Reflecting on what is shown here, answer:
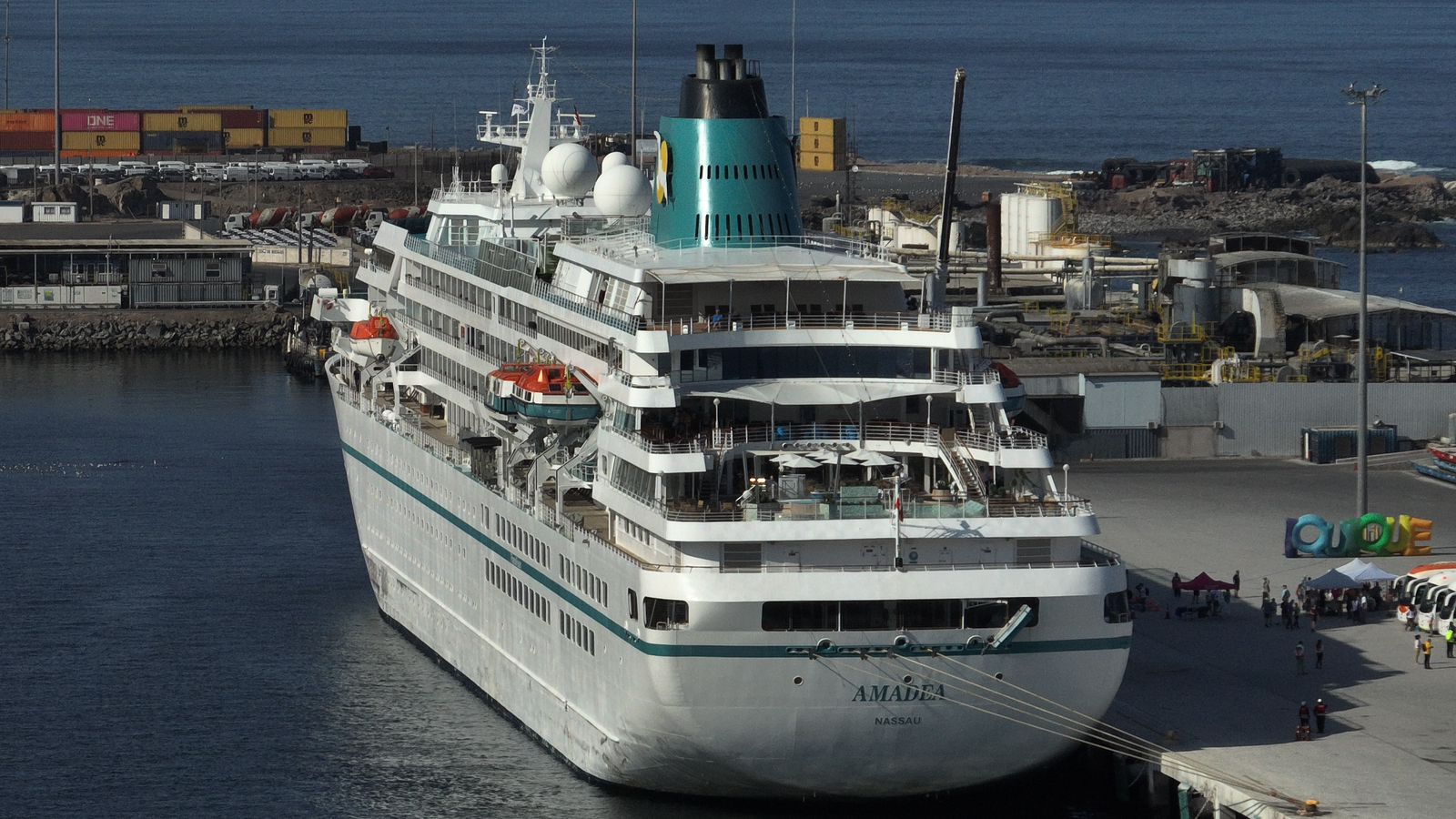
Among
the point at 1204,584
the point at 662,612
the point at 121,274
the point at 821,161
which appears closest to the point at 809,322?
the point at 662,612

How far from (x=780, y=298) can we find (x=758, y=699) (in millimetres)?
9159

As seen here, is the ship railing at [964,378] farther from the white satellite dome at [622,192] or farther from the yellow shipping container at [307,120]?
the yellow shipping container at [307,120]

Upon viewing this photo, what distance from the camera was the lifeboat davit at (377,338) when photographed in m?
64.2

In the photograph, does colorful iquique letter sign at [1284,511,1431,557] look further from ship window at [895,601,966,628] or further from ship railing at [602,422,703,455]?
ship railing at [602,422,703,455]

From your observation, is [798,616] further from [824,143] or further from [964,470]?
[824,143]

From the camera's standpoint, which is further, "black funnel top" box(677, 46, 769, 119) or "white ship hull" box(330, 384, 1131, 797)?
"black funnel top" box(677, 46, 769, 119)

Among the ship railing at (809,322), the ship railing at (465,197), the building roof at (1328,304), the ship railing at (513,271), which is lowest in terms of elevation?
the building roof at (1328,304)

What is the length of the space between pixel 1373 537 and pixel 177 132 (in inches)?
5634

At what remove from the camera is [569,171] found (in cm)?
6162

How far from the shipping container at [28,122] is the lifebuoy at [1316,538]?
466 ft

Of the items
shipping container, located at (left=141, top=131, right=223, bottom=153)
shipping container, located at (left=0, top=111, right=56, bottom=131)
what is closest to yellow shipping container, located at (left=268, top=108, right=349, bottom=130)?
shipping container, located at (left=141, top=131, right=223, bottom=153)

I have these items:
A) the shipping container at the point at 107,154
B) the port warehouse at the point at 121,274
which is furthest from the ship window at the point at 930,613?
the shipping container at the point at 107,154

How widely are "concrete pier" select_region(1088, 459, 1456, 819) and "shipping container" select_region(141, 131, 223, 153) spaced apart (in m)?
129

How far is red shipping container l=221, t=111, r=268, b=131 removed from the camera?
634ft
